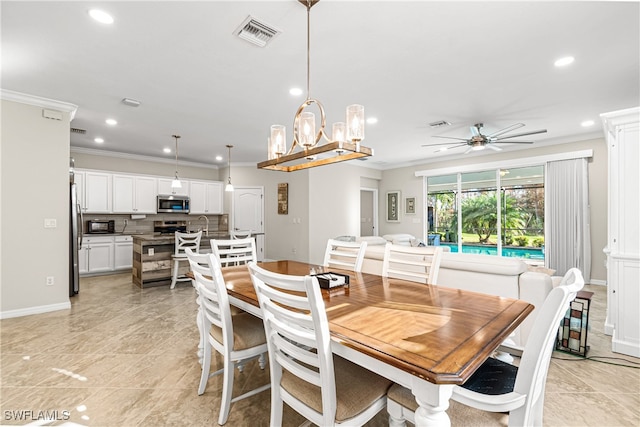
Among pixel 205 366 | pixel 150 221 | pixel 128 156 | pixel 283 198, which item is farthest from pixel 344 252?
pixel 128 156

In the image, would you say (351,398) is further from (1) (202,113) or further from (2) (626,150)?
(1) (202,113)

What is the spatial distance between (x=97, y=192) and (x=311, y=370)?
6.56 meters

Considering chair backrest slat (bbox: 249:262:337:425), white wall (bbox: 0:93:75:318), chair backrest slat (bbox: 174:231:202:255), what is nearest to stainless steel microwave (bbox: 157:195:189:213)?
chair backrest slat (bbox: 174:231:202:255)

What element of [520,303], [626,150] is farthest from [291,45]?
[626,150]

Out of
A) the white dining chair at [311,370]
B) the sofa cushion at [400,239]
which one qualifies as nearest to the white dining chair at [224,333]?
the white dining chair at [311,370]

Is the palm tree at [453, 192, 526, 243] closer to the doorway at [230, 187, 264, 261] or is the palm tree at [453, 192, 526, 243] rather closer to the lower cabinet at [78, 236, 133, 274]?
the doorway at [230, 187, 264, 261]

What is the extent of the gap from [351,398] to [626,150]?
3.22 m

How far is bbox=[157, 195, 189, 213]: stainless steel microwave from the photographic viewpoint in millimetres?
6750

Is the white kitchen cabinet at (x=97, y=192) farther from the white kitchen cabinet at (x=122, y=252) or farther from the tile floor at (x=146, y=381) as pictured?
the tile floor at (x=146, y=381)

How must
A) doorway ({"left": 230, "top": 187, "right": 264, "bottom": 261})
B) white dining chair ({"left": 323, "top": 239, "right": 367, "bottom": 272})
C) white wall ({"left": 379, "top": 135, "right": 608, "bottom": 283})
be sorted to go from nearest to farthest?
white dining chair ({"left": 323, "top": 239, "right": 367, "bottom": 272}), white wall ({"left": 379, "top": 135, "right": 608, "bottom": 283}), doorway ({"left": 230, "top": 187, "right": 264, "bottom": 261})

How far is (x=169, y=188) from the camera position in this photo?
6.95 meters

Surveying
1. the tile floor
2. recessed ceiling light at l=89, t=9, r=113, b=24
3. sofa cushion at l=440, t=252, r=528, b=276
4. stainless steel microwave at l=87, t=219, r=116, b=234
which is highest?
recessed ceiling light at l=89, t=9, r=113, b=24

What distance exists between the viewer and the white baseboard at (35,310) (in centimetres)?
345

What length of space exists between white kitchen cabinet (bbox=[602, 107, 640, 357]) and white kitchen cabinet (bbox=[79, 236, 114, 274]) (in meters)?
7.66
